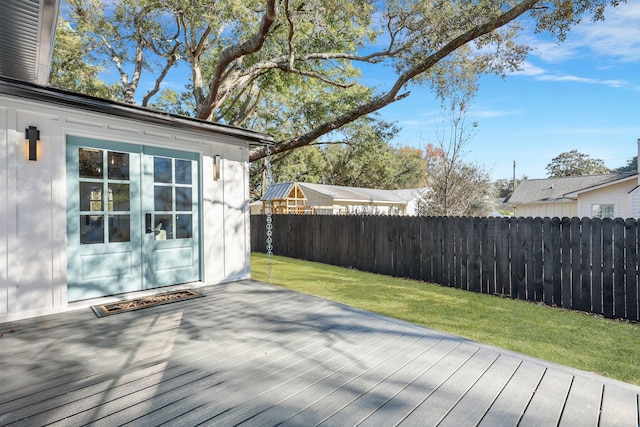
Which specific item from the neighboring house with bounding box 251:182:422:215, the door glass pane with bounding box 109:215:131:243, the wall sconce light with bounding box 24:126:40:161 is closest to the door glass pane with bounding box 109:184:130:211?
the door glass pane with bounding box 109:215:131:243

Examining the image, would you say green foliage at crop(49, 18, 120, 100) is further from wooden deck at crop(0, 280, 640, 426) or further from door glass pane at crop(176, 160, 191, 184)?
wooden deck at crop(0, 280, 640, 426)

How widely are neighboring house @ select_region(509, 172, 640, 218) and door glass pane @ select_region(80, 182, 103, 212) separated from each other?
1673 centimetres

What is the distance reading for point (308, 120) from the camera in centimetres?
1358

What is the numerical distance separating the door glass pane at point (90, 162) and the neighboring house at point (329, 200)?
38.0ft

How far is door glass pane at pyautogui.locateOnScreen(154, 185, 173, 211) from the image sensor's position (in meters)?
4.77

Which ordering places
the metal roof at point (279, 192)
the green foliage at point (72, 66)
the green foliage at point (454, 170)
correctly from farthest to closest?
the metal roof at point (279, 192) < the green foliage at point (72, 66) < the green foliage at point (454, 170)

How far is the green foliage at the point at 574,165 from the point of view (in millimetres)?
38438

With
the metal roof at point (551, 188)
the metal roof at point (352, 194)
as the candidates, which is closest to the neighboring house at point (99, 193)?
the metal roof at point (352, 194)

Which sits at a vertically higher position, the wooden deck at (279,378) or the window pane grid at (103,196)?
the window pane grid at (103,196)

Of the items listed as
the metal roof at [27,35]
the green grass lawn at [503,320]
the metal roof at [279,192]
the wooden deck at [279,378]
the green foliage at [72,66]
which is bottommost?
the green grass lawn at [503,320]

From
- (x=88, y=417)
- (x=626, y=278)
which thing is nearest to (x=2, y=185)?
(x=88, y=417)

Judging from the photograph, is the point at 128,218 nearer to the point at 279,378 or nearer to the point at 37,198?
the point at 37,198

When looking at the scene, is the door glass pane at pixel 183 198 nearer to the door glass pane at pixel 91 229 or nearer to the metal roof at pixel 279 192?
the door glass pane at pixel 91 229

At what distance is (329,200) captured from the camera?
821 inches
